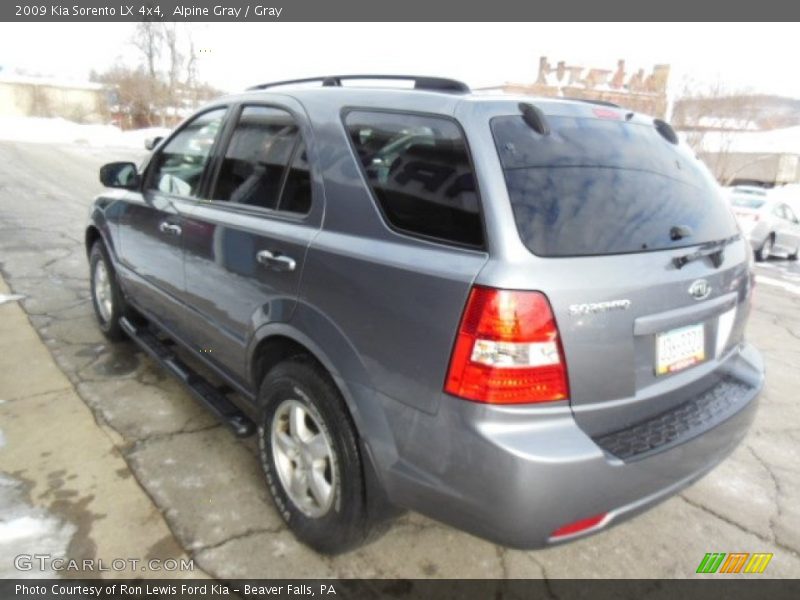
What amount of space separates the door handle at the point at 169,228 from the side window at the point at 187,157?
0.19 m

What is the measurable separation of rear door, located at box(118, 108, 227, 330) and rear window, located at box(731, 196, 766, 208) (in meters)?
11.8

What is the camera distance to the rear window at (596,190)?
1735mm

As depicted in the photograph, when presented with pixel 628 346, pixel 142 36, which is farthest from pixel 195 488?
pixel 142 36

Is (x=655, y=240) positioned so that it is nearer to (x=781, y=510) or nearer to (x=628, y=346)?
(x=628, y=346)

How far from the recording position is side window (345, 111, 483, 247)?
1.76 metres

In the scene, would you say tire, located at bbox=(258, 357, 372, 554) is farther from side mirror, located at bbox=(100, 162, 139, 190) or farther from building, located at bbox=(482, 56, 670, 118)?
building, located at bbox=(482, 56, 670, 118)

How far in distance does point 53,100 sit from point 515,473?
5324 cm

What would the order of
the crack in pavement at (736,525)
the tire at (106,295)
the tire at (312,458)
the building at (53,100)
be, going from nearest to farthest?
the tire at (312,458) < the crack in pavement at (736,525) < the tire at (106,295) < the building at (53,100)

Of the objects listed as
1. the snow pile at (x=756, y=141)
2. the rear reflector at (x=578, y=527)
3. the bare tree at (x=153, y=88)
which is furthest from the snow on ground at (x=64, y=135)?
the snow pile at (x=756, y=141)

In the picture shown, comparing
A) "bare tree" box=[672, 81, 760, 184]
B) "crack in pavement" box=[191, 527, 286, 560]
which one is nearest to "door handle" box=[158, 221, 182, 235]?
"crack in pavement" box=[191, 527, 286, 560]

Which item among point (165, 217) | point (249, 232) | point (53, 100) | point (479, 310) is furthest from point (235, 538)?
point (53, 100)

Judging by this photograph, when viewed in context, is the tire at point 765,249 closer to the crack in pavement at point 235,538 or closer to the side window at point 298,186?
the side window at point 298,186

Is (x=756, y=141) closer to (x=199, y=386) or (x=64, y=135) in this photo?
(x=64, y=135)

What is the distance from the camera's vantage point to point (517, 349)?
1.64m
